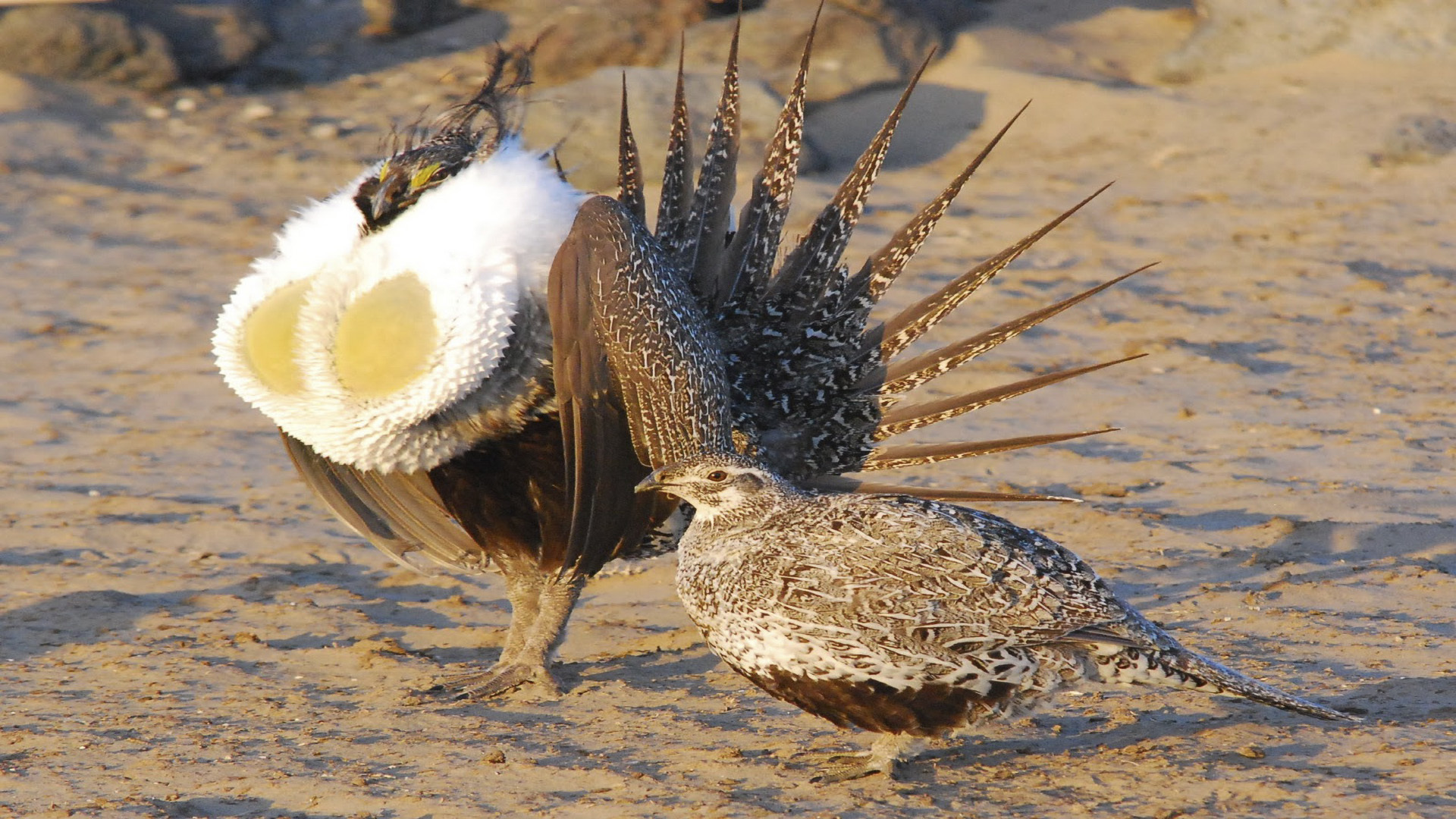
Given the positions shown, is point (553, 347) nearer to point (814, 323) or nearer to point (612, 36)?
point (814, 323)

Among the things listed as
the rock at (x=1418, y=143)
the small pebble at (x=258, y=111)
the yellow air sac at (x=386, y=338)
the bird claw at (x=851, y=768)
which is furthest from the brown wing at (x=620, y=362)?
the small pebble at (x=258, y=111)

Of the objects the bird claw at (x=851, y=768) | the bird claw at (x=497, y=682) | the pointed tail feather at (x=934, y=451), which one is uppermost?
the pointed tail feather at (x=934, y=451)

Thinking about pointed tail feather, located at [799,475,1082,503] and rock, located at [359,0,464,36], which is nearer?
pointed tail feather, located at [799,475,1082,503]

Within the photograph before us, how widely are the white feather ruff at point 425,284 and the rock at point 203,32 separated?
652 cm

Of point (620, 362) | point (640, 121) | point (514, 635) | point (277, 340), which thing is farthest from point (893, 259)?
point (640, 121)

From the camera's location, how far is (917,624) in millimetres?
2816

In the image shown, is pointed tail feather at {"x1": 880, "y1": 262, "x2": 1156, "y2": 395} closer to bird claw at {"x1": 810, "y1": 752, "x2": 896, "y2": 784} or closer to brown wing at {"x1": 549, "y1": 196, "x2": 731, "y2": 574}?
brown wing at {"x1": 549, "y1": 196, "x2": 731, "y2": 574}

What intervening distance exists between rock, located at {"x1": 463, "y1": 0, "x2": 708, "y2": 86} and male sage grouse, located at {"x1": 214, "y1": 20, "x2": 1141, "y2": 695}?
5.21 metres

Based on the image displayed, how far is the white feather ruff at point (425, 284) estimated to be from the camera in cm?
325

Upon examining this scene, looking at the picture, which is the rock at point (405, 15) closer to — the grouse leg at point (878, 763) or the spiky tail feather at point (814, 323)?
the spiky tail feather at point (814, 323)

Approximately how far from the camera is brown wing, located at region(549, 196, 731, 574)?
3.17 m

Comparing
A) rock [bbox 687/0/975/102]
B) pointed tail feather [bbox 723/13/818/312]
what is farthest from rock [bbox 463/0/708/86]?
pointed tail feather [bbox 723/13/818/312]

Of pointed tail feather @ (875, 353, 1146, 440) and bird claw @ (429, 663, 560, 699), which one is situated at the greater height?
pointed tail feather @ (875, 353, 1146, 440)

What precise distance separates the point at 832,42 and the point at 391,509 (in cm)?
579
